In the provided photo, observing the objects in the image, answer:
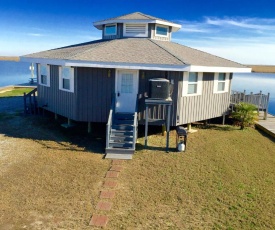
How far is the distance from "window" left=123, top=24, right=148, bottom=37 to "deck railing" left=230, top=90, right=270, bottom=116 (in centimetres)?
639

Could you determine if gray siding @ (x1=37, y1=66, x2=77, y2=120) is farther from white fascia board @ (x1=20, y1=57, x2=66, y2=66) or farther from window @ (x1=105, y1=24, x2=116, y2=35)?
window @ (x1=105, y1=24, x2=116, y2=35)

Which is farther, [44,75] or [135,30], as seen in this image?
[135,30]

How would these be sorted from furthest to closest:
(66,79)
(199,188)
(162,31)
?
(162,31) < (66,79) < (199,188)

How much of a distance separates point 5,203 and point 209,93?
34.1ft

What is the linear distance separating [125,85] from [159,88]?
187cm

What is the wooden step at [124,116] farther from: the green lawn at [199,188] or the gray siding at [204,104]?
the gray siding at [204,104]

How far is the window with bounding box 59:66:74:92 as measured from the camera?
12.0 meters

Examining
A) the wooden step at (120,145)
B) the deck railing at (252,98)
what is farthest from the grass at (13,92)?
the deck railing at (252,98)

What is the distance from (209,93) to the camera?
13453mm

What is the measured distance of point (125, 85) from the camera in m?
12.0

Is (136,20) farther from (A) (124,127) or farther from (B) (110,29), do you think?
(A) (124,127)

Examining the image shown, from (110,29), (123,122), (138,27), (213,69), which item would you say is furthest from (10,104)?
(213,69)

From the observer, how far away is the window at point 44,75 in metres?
14.1

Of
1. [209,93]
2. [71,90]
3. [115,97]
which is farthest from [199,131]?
[71,90]
